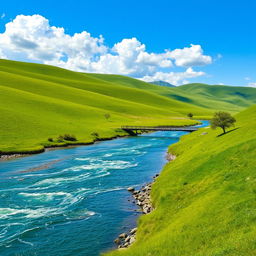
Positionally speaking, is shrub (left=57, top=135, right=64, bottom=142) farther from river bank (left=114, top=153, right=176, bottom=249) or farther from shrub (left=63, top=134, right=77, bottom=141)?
river bank (left=114, top=153, right=176, bottom=249)

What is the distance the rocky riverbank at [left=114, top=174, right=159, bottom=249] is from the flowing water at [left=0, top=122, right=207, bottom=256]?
1.01 m

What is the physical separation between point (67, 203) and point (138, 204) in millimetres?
10664

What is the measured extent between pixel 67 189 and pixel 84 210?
32.4ft

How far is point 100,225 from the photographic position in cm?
3086

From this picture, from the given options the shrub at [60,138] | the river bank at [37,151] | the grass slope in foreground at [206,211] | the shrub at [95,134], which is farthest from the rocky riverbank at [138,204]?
the shrub at [95,134]

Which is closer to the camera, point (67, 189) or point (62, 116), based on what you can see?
point (67, 189)

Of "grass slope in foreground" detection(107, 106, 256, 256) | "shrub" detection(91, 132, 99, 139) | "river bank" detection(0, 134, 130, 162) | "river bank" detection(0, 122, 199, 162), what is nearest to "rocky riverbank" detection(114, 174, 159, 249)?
"grass slope in foreground" detection(107, 106, 256, 256)

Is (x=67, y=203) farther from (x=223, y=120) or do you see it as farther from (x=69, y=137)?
(x=69, y=137)

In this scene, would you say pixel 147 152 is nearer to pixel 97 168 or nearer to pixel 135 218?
pixel 97 168

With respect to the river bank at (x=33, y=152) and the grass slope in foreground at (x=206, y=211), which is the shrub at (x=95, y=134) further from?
the grass slope in foreground at (x=206, y=211)

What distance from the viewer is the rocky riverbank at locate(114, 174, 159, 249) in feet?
87.0

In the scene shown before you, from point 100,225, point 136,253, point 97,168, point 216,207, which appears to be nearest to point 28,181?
point 97,168

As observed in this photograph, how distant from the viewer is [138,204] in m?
36.9

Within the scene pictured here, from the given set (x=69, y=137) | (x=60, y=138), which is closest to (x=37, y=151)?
(x=60, y=138)
